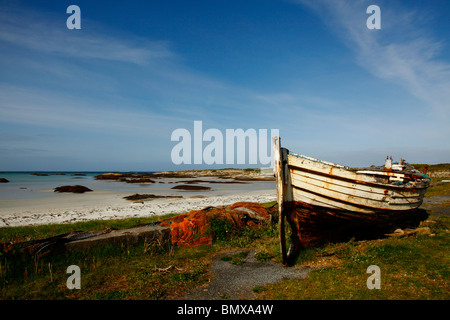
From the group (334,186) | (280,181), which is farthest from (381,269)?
(280,181)

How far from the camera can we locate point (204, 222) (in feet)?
33.3

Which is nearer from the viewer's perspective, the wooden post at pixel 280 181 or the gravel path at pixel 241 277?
the gravel path at pixel 241 277

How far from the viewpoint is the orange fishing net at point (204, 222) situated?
31.2 ft

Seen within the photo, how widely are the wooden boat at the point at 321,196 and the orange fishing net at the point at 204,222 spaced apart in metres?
3.25

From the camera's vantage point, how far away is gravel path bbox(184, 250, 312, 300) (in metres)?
5.65

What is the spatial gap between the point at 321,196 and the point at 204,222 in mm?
4796

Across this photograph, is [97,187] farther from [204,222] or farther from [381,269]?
[381,269]

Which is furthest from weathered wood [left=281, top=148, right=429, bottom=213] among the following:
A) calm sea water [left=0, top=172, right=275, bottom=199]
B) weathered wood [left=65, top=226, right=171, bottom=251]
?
calm sea water [left=0, top=172, right=275, bottom=199]

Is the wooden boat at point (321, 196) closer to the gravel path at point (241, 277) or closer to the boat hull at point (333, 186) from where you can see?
the boat hull at point (333, 186)

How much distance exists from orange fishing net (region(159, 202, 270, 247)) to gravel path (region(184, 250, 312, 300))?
172 cm

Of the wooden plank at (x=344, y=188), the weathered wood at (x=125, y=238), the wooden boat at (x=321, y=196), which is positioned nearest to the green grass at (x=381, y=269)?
the wooden boat at (x=321, y=196)

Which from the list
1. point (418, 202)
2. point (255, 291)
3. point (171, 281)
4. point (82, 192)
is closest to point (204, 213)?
point (171, 281)

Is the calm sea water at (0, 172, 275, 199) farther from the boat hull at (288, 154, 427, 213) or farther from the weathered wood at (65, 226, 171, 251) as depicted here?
the boat hull at (288, 154, 427, 213)
